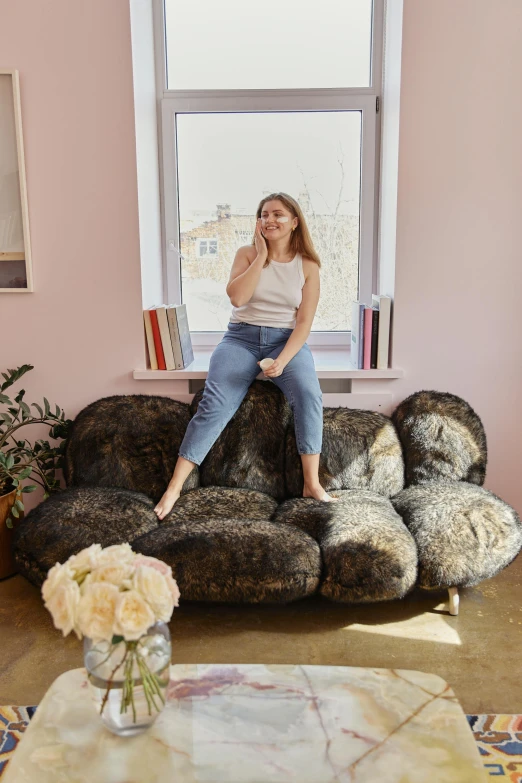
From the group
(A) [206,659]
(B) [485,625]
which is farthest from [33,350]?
(B) [485,625]

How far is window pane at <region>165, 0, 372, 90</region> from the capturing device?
308 cm

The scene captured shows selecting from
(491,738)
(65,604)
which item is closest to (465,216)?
(491,738)

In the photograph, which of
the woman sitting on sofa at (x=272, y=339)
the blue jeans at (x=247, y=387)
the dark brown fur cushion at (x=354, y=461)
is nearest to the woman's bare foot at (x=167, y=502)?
the woman sitting on sofa at (x=272, y=339)

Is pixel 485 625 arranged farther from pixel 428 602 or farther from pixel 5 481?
pixel 5 481

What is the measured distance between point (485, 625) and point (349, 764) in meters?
1.18

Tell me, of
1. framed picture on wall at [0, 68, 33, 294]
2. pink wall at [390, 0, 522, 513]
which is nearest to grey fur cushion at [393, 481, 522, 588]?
pink wall at [390, 0, 522, 513]

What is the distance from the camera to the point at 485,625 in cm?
224

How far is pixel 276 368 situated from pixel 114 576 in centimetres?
153

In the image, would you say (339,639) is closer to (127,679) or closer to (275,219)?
(127,679)

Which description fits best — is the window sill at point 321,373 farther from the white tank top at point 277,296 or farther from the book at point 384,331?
the white tank top at point 277,296

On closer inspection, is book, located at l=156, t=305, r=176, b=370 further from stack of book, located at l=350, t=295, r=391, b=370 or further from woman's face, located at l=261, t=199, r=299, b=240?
stack of book, located at l=350, t=295, r=391, b=370

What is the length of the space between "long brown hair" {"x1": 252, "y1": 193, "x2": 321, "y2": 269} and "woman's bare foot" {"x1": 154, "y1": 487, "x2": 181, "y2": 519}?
3.11ft

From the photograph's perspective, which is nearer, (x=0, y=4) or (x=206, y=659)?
(x=206, y=659)

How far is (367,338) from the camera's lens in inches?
115
